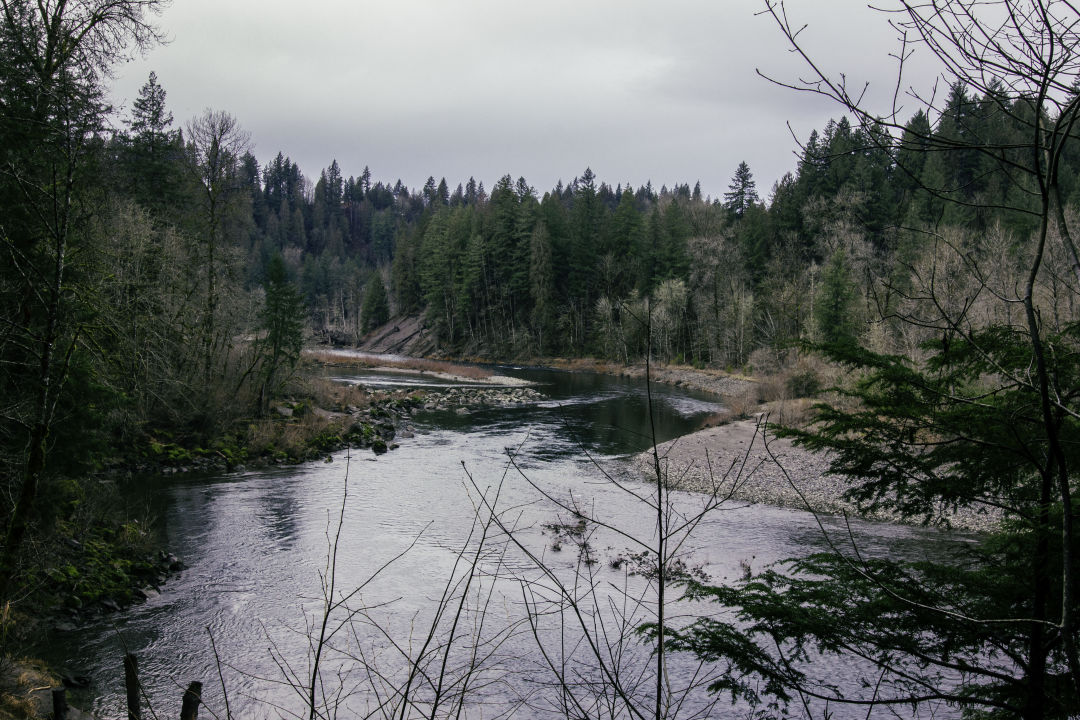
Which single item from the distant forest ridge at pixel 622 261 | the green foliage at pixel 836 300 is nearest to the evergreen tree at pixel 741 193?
the distant forest ridge at pixel 622 261

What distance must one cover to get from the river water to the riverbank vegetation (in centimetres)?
105

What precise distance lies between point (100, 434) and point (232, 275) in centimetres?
1368

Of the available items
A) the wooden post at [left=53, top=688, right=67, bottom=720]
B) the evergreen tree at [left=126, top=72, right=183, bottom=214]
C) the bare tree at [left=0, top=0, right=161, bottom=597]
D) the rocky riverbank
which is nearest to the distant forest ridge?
the evergreen tree at [left=126, top=72, right=183, bottom=214]

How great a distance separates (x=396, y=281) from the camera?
7912cm

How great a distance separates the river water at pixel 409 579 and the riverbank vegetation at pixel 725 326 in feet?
3.46

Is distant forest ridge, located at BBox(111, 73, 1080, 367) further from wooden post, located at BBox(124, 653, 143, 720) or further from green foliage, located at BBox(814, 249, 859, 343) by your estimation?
wooden post, located at BBox(124, 653, 143, 720)

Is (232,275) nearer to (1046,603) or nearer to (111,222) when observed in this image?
(111,222)

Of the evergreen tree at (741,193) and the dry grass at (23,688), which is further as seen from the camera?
the evergreen tree at (741,193)

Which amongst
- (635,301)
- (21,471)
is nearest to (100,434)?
(21,471)

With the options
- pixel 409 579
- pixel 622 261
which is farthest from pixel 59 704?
pixel 622 261

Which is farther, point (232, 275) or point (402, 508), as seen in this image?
point (232, 275)

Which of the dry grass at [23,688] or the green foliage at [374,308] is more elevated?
the green foliage at [374,308]

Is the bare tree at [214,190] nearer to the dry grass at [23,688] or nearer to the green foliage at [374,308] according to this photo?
the dry grass at [23,688]

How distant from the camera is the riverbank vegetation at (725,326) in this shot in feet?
9.22
